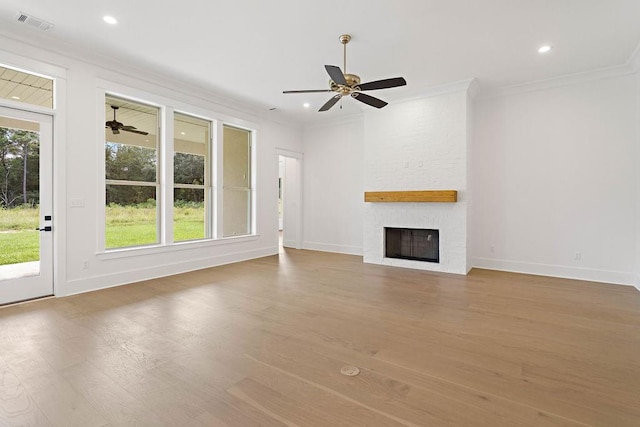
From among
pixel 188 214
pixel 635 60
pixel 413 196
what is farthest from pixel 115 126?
pixel 635 60

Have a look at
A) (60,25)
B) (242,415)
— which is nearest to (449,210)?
(242,415)

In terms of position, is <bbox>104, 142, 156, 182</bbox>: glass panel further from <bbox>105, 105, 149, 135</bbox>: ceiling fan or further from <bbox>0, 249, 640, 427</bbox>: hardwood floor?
<bbox>0, 249, 640, 427</bbox>: hardwood floor

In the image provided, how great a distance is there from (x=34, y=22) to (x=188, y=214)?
3193mm

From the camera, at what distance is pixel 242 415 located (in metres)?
1.75

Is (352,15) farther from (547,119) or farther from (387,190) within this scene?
(547,119)

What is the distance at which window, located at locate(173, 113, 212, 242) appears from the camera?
5.41 m

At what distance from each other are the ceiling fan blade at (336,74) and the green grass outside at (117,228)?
142 inches

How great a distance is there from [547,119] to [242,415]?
609 centimetres

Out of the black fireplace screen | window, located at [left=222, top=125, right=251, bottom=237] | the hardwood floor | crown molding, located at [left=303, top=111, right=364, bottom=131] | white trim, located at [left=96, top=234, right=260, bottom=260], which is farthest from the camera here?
crown molding, located at [left=303, top=111, right=364, bottom=131]

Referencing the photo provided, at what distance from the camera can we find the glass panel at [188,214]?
538 centimetres

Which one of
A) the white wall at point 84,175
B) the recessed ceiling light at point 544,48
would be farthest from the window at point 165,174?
the recessed ceiling light at point 544,48

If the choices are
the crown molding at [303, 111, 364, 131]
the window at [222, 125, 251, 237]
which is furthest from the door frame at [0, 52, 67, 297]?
the crown molding at [303, 111, 364, 131]

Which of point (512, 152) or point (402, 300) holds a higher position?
point (512, 152)

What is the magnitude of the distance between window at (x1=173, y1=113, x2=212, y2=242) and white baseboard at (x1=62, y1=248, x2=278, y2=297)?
19.5 inches
